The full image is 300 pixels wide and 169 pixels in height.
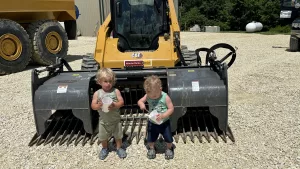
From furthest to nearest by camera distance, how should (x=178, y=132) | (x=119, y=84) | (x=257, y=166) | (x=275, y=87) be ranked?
(x=275, y=87)
(x=119, y=84)
(x=178, y=132)
(x=257, y=166)

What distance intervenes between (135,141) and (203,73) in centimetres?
133

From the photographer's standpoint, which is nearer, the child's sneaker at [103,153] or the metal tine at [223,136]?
the child's sneaker at [103,153]

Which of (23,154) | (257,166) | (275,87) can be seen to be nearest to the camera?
(257,166)

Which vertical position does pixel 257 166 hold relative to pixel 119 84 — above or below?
below

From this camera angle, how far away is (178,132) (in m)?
4.38

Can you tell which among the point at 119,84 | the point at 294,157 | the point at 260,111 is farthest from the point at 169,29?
the point at 294,157

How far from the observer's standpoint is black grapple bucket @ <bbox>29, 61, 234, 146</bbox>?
161 inches

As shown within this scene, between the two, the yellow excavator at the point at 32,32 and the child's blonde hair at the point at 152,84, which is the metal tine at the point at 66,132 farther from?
the yellow excavator at the point at 32,32

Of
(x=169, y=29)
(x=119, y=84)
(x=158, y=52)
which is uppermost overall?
(x=169, y=29)

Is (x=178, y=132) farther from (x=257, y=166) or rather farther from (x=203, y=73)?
(x=257, y=166)

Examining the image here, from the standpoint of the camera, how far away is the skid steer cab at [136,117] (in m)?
4.09

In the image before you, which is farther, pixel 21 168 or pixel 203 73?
pixel 203 73

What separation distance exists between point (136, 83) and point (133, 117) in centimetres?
53

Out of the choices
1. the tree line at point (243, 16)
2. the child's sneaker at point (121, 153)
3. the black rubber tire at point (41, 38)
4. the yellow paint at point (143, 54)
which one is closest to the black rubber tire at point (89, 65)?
the yellow paint at point (143, 54)
